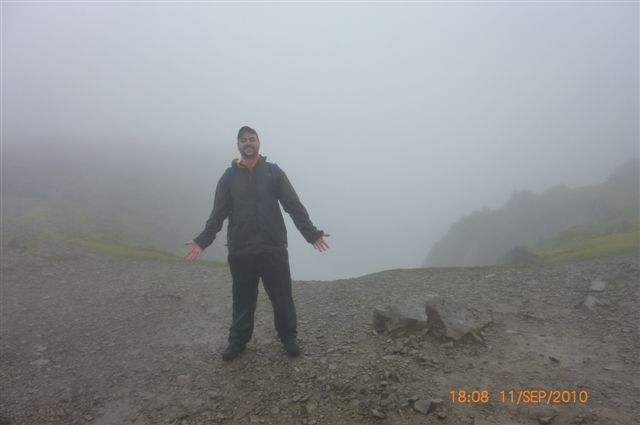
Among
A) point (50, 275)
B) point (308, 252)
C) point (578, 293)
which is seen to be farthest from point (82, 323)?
point (308, 252)

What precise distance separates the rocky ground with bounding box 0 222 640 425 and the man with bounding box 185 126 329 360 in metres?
0.85

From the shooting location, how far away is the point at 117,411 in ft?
20.4

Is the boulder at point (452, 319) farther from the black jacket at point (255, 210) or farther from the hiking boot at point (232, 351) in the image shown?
the hiking boot at point (232, 351)

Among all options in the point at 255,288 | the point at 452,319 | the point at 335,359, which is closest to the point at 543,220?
the point at 452,319

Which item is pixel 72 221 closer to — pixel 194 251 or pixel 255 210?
pixel 194 251

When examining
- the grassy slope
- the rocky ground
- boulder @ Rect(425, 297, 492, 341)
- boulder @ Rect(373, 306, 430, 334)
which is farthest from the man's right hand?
the grassy slope

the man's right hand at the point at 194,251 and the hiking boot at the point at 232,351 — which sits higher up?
the man's right hand at the point at 194,251

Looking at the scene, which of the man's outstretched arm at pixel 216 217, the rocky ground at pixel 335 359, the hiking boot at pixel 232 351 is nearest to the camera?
the rocky ground at pixel 335 359

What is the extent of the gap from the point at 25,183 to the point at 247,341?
199ft

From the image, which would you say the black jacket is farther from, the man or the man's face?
the man's face

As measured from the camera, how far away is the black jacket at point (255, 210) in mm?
7125

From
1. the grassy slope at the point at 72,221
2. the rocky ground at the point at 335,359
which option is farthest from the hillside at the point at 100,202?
the rocky ground at the point at 335,359

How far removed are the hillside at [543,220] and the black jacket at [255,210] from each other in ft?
73.6

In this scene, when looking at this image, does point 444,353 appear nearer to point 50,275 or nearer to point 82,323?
point 82,323
